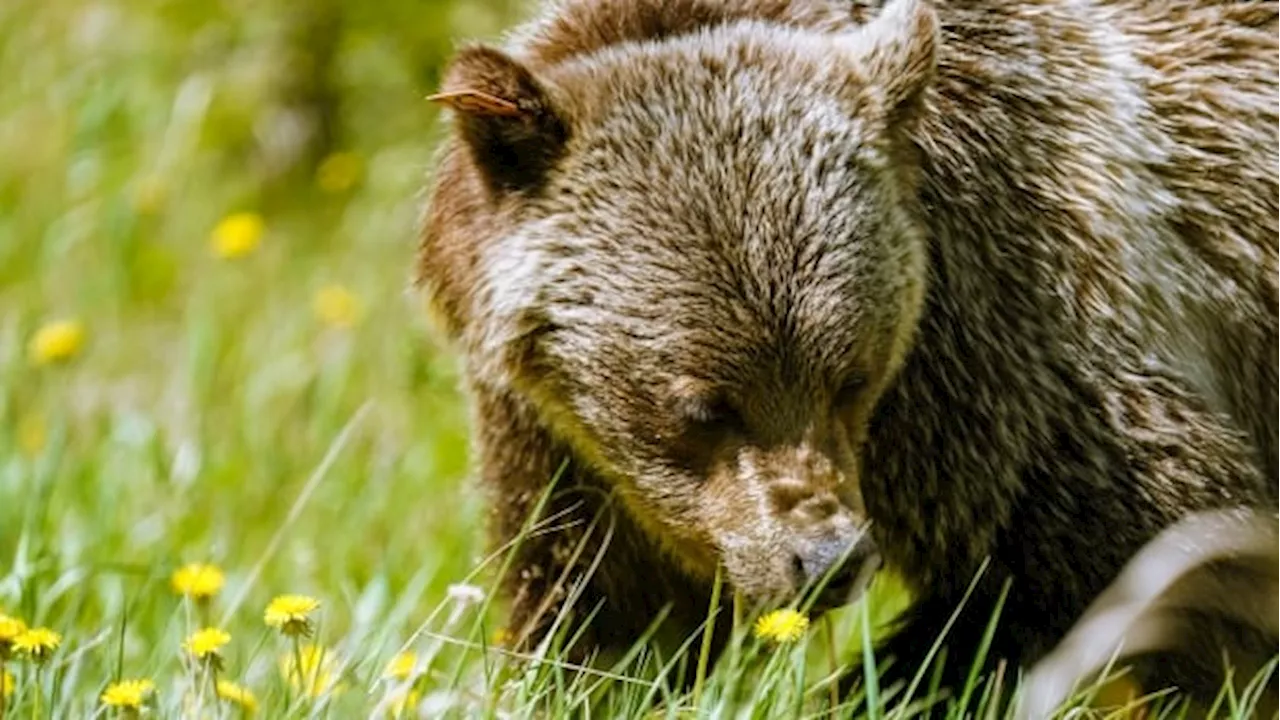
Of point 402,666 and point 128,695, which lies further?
point 402,666

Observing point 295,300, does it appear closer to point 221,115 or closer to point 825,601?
point 221,115

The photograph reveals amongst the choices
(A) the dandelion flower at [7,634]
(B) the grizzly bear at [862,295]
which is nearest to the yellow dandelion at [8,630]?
(A) the dandelion flower at [7,634]

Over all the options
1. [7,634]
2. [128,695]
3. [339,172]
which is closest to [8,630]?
[7,634]

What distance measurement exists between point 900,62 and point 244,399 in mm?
2909

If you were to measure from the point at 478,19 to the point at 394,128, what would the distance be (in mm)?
732

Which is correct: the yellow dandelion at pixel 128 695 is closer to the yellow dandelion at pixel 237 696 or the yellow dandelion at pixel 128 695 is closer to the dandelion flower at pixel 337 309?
the yellow dandelion at pixel 237 696

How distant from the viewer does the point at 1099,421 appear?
474 centimetres

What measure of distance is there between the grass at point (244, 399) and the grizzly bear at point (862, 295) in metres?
0.22

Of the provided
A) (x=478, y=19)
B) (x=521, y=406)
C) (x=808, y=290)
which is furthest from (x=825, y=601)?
(x=478, y=19)

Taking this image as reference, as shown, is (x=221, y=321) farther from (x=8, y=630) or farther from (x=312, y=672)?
(x=8, y=630)

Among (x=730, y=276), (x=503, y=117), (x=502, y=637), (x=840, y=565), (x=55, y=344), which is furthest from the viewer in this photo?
(x=55, y=344)

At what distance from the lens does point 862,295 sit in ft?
14.5

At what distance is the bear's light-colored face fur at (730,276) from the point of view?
172 inches

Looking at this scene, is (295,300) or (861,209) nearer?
(861,209)
